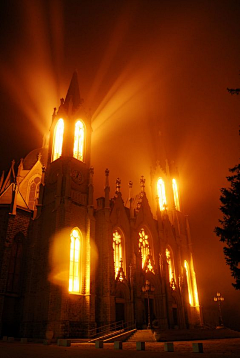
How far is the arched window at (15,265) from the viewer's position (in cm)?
2489

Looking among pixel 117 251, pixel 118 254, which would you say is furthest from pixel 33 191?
pixel 118 254

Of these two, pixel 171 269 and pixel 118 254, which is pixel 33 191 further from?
pixel 171 269

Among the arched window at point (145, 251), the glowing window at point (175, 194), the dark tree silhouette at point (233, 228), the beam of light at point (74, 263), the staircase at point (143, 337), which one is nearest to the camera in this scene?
the dark tree silhouette at point (233, 228)

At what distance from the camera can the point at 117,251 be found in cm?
3050

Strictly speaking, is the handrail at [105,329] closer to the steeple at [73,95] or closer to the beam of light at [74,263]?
the beam of light at [74,263]

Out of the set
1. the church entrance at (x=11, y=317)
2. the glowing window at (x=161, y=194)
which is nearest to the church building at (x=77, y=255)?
the church entrance at (x=11, y=317)

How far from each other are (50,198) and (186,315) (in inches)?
905

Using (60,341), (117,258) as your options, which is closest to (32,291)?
(60,341)

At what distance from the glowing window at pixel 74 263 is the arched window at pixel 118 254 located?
185 inches

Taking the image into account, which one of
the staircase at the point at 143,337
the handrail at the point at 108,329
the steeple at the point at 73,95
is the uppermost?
the steeple at the point at 73,95

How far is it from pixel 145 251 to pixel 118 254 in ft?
16.8

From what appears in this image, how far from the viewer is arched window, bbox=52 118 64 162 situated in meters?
32.0

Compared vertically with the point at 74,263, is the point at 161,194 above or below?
above

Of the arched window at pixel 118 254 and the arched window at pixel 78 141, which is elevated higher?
the arched window at pixel 78 141
